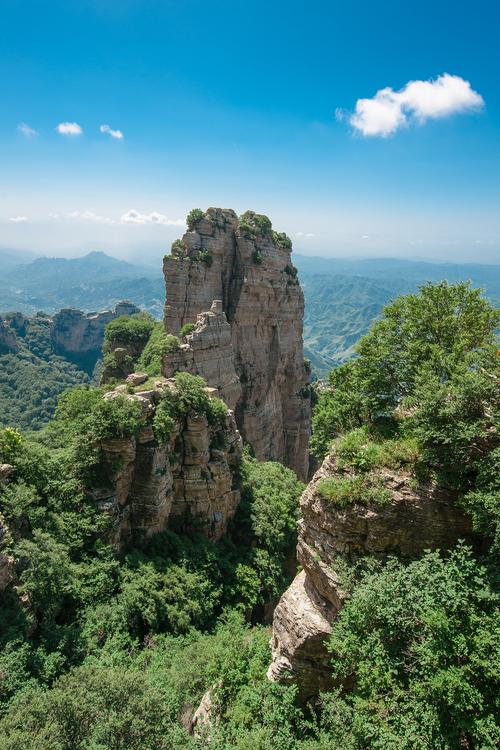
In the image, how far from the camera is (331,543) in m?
14.6

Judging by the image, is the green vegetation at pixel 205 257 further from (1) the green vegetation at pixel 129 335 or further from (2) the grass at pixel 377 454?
(2) the grass at pixel 377 454

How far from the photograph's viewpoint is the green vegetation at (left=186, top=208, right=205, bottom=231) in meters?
46.6

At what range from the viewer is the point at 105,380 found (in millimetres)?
47688

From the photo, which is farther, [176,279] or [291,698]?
[176,279]

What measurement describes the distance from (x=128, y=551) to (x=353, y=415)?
15.4m

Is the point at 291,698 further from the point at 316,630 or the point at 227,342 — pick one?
the point at 227,342

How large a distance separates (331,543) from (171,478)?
14.5 meters

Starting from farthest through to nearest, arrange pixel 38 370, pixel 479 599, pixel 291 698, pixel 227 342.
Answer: pixel 38 370 < pixel 227 342 < pixel 291 698 < pixel 479 599

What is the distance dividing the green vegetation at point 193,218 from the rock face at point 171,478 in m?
25.0

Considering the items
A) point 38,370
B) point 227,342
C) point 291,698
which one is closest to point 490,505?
point 291,698

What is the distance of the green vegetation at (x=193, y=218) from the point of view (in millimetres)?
46594

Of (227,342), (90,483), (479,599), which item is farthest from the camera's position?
(227,342)

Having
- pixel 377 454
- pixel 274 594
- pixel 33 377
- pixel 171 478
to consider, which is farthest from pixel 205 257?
pixel 33 377

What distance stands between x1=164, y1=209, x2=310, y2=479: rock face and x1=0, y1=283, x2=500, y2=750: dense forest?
745 inches
